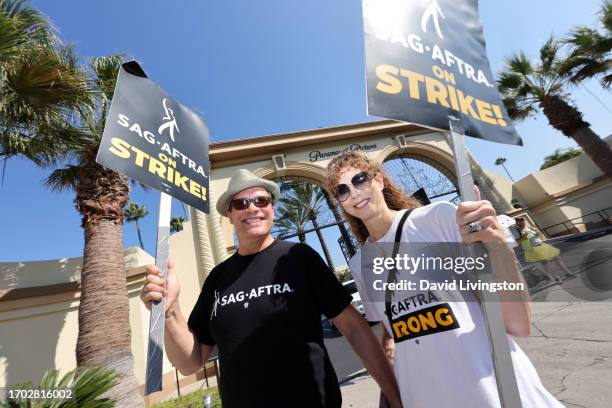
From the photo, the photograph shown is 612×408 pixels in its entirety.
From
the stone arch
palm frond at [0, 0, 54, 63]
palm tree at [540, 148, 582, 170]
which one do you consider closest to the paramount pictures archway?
the stone arch

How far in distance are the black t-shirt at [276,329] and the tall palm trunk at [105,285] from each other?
3964 mm

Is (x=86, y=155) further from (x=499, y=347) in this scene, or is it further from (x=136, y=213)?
(x=136, y=213)

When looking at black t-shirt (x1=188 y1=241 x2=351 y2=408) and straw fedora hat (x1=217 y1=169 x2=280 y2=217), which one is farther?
straw fedora hat (x1=217 y1=169 x2=280 y2=217)

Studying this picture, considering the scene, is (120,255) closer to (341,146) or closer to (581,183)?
(341,146)

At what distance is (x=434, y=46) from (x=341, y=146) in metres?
12.3

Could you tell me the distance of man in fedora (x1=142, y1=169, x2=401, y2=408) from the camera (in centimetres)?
149

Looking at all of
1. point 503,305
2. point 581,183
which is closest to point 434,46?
point 503,305

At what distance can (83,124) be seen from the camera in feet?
20.4

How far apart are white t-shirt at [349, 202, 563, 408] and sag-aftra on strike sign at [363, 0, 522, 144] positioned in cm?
45

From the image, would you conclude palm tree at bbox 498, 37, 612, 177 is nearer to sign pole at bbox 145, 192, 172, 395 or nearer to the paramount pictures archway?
the paramount pictures archway

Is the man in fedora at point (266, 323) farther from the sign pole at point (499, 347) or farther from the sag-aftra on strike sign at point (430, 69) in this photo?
the sag-aftra on strike sign at point (430, 69)

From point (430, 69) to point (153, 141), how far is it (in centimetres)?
156

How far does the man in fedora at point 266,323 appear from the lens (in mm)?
1493

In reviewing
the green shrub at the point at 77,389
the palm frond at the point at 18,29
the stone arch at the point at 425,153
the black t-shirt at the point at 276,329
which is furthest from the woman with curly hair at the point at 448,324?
the stone arch at the point at 425,153
